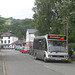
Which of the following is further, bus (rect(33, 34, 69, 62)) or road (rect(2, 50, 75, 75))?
bus (rect(33, 34, 69, 62))

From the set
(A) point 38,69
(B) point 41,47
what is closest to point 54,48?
(B) point 41,47

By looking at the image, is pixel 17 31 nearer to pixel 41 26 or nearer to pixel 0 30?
pixel 41 26

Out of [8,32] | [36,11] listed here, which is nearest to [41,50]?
[36,11]

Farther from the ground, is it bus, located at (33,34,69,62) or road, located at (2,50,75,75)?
bus, located at (33,34,69,62)

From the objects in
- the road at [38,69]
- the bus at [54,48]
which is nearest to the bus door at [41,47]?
the bus at [54,48]

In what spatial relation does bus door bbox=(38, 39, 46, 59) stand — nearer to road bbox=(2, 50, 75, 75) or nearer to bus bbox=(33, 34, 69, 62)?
bus bbox=(33, 34, 69, 62)

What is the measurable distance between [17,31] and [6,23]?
12222 cm

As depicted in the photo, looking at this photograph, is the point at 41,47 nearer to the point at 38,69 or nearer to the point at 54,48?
the point at 54,48

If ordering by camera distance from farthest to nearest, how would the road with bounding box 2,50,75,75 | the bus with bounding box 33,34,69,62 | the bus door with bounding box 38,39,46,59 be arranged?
1. the bus door with bounding box 38,39,46,59
2. the bus with bounding box 33,34,69,62
3. the road with bounding box 2,50,75,75

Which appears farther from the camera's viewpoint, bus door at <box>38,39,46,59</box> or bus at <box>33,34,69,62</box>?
bus door at <box>38,39,46,59</box>

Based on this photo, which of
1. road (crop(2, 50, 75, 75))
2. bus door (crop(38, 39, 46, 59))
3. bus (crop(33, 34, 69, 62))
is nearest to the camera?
road (crop(2, 50, 75, 75))

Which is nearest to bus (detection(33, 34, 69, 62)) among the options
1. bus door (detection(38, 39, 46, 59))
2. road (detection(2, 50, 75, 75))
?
bus door (detection(38, 39, 46, 59))

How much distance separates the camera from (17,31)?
150625 millimetres

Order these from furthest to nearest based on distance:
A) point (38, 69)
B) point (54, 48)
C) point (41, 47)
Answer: point (41, 47) → point (54, 48) → point (38, 69)
